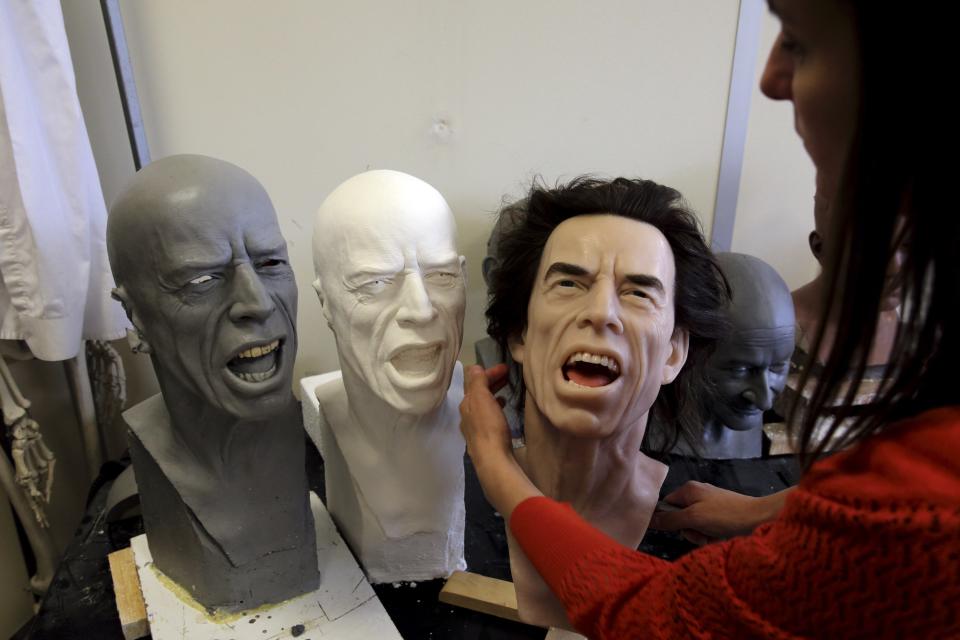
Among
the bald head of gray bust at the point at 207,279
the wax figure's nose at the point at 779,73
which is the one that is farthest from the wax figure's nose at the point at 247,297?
the wax figure's nose at the point at 779,73

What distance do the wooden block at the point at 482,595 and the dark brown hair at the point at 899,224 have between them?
3.42 feet

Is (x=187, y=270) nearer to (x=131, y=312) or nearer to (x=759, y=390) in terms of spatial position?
(x=131, y=312)

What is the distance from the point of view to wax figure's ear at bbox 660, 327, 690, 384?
139 cm

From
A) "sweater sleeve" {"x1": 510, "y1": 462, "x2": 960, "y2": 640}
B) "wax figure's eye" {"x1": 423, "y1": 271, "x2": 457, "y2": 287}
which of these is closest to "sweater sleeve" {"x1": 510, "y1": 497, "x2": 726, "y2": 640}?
"sweater sleeve" {"x1": 510, "y1": 462, "x2": 960, "y2": 640}

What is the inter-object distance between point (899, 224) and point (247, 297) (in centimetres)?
109

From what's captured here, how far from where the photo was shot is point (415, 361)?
1.43m

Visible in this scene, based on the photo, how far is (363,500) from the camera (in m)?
1.62

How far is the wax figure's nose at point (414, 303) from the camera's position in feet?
4.49

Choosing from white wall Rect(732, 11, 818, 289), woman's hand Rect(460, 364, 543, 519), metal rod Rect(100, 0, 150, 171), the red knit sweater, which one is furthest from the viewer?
white wall Rect(732, 11, 818, 289)

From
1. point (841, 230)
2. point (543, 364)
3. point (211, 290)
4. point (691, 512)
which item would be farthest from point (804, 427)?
point (211, 290)

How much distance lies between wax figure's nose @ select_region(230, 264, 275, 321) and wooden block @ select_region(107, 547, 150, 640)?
2.70ft

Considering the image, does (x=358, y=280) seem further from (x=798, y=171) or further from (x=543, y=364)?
(x=798, y=171)

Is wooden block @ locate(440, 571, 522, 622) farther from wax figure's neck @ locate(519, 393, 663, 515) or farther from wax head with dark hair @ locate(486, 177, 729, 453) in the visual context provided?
wax head with dark hair @ locate(486, 177, 729, 453)

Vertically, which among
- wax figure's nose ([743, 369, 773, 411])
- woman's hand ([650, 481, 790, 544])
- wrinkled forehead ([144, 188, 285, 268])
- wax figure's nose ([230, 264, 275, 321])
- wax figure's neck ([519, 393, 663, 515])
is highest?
wrinkled forehead ([144, 188, 285, 268])
